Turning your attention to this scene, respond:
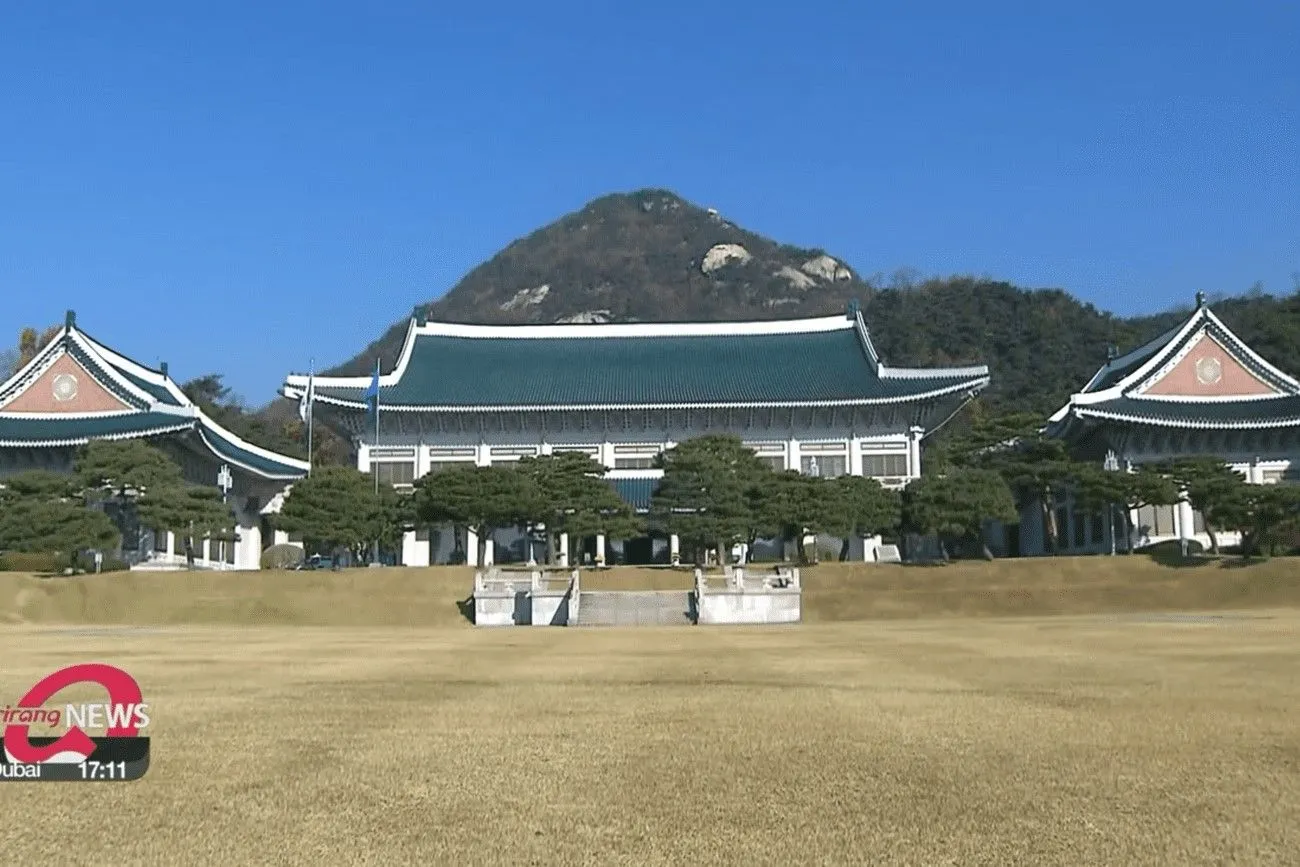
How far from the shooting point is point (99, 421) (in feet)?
159

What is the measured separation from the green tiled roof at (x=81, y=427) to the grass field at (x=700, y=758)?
94.7 ft

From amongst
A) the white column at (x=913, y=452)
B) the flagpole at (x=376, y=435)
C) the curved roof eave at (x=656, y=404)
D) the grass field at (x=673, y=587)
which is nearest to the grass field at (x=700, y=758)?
the grass field at (x=673, y=587)

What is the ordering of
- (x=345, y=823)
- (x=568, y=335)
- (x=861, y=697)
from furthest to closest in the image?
(x=568, y=335) < (x=861, y=697) < (x=345, y=823)

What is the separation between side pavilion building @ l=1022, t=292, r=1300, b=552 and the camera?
47.8 m

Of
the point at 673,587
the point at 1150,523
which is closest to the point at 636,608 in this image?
the point at 673,587

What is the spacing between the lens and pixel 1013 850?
20.3ft

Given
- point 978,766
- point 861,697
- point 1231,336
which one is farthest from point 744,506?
point 978,766

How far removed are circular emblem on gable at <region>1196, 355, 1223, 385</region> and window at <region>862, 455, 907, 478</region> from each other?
42.2ft

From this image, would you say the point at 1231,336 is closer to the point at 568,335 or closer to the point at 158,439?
the point at 568,335

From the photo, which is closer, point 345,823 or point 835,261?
point 345,823

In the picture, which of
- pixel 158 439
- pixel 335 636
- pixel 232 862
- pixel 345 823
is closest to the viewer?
pixel 232 862

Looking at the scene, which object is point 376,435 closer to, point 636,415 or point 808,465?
point 636,415

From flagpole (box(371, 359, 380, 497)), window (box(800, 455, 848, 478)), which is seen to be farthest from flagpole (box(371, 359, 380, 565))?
window (box(800, 455, 848, 478))

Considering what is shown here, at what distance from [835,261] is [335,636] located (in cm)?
15079
